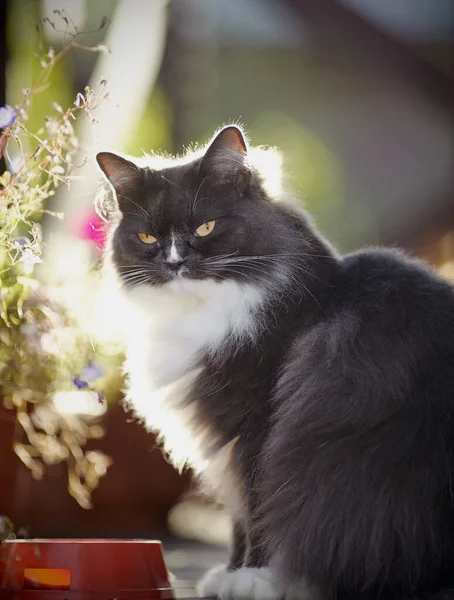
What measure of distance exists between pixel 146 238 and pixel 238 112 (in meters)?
2.29

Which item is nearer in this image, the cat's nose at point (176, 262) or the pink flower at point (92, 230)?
the cat's nose at point (176, 262)

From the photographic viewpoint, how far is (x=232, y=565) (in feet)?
Answer: 5.45

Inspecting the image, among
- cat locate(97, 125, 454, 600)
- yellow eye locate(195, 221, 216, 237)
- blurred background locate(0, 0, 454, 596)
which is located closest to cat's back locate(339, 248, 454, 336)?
cat locate(97, 125, 454, 600)

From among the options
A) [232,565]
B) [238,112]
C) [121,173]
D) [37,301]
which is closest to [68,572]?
[232,565]

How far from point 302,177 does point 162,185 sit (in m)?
2.10

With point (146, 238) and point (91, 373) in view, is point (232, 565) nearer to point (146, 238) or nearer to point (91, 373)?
point (91, 373)

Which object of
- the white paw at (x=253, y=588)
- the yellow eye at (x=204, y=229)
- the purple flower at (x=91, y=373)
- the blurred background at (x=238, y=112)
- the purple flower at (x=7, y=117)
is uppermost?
the blurred background at (x=238, y=112)

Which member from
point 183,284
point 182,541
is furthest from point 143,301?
point 182,541

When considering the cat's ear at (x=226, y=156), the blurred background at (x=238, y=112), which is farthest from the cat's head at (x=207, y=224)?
the blurred background at (x=238, y=112)

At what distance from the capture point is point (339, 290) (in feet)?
5.30

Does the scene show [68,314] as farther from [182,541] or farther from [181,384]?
[182,541]

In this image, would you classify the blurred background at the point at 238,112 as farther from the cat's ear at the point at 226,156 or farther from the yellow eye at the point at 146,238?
the cat's ear at the point at 226,156

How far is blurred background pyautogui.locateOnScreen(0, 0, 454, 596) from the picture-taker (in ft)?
8.91

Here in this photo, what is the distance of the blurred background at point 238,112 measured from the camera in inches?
107
